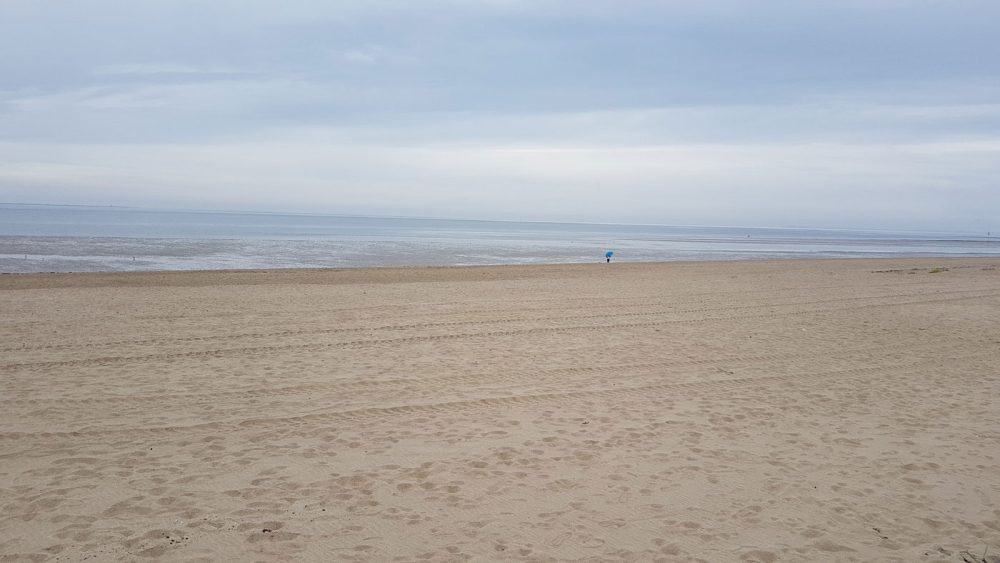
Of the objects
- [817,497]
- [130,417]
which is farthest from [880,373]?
[130,417]

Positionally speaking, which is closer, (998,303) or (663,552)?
(663,552)

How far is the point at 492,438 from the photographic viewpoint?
619cm

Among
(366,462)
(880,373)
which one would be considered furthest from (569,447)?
(880,373)

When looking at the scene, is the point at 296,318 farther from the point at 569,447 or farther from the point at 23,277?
the point at 23,277

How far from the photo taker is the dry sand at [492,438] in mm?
4324

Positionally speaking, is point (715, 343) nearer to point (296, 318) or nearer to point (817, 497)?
point (817, 497)

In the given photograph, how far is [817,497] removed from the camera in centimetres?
498

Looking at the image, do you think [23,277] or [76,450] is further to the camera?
[23,277]

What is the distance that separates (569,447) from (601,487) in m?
0.87

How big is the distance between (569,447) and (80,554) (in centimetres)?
374

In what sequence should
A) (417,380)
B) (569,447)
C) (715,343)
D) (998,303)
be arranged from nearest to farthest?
(569,447) → (417,380) → (715,343) → (998,303)

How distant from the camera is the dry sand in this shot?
432cm

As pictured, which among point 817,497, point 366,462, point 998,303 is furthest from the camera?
point 998,303

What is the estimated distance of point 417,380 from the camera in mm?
8227
